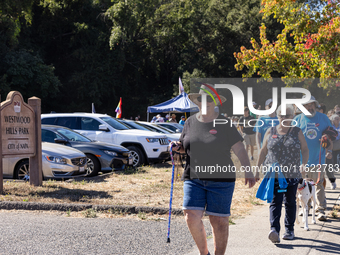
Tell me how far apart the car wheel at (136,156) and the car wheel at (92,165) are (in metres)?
2.19

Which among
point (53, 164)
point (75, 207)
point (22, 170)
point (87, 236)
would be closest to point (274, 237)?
point (87, 236)

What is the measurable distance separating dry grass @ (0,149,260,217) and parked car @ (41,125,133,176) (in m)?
0.80

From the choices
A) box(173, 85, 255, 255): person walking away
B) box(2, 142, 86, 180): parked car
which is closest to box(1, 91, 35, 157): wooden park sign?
box(2, 142, 86, 180): parked car

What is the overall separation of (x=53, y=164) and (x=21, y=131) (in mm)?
1542

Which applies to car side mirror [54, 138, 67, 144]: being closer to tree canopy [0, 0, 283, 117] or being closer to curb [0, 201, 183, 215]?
curb [0, 201, 183, 215]

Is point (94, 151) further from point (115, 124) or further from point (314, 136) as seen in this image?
point (314, 136)

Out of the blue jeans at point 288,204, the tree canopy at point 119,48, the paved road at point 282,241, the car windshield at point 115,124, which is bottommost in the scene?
the paved road at point 282,241

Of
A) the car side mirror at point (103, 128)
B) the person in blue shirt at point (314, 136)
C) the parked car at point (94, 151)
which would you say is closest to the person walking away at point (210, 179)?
the person in blue shirt at point (314, 136)

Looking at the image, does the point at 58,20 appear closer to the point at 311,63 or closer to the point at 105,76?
the point at 105,76

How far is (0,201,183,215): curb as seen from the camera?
6973 mm

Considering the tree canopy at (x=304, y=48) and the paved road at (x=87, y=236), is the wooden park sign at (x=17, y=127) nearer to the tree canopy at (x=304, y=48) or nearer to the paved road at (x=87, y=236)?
the paved road at (x=87, y=236)

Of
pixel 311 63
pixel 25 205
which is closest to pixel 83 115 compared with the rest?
pixel 25 205

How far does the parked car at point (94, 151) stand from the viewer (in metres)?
11.6

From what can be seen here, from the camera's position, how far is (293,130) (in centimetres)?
545
